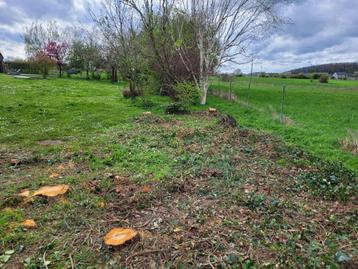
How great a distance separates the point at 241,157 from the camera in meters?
5.58

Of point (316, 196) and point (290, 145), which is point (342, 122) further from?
point (316, 196)

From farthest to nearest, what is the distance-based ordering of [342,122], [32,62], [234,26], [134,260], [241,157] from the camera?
[32,62]
[234,26]
[342,122]
[241,157]
[134,260]

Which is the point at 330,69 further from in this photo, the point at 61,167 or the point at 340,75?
the point at 61,167

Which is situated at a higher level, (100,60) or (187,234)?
(100,60)

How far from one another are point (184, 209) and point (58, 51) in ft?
138

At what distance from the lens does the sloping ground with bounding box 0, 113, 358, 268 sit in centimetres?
271

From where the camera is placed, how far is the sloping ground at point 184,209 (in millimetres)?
2705

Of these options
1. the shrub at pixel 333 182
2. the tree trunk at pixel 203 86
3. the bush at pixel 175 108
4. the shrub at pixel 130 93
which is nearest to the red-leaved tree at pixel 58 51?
the shrub at pixel 130 93

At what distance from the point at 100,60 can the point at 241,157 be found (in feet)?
112

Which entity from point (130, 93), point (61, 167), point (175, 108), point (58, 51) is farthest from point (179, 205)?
point (58, 51)

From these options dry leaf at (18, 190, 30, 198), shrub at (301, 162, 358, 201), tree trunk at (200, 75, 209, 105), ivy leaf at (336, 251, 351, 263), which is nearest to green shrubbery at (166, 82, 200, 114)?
tree trunk at (200, 75, 209, 105)

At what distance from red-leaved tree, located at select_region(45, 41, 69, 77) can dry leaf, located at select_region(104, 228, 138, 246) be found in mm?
40533

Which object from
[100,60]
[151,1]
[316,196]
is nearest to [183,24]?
[151,1]

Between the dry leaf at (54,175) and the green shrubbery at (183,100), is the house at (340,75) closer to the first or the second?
the green shrubbery at (183,100)
